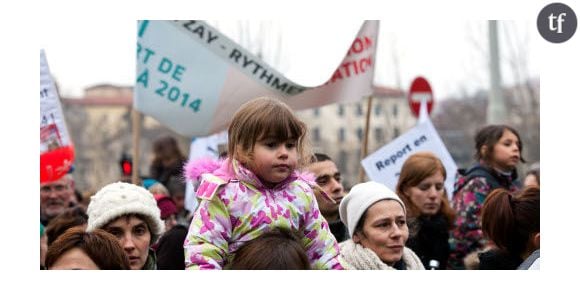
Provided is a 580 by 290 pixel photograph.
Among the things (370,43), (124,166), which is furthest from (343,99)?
(124,166)

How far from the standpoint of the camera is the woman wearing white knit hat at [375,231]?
16.7ft

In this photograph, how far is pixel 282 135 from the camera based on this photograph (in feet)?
14.6

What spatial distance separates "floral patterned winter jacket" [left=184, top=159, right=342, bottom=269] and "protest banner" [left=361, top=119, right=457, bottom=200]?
4.02m

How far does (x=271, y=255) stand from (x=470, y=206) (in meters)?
3.36

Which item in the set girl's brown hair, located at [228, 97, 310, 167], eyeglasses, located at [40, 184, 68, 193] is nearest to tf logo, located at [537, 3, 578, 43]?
girl's brown hair, located at [228, 97, 310, 167]

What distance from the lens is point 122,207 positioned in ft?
17.5

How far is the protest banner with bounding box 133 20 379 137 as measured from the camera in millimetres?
7773

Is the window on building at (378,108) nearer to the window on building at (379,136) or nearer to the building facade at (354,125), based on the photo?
the building facade at (354,125)

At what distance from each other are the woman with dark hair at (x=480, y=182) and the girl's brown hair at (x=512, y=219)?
1.12 metres

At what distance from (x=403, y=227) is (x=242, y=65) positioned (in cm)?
288

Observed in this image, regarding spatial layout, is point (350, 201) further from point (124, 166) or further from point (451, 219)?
point (124, 166)

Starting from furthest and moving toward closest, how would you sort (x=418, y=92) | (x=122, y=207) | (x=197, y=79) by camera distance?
(x=418, y=92) → (x=197, y=79) → (x=122, y=207)

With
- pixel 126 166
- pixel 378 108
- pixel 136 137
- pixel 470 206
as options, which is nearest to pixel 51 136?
pixel 136 137

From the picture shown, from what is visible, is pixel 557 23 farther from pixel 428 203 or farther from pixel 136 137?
pixel 136 137
